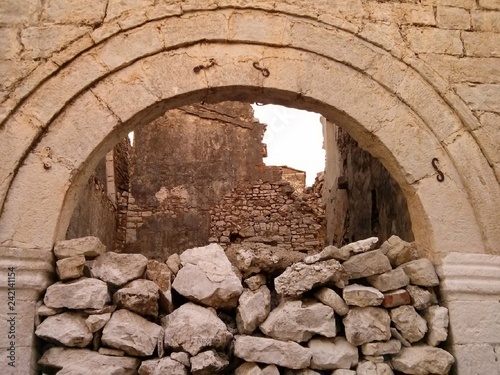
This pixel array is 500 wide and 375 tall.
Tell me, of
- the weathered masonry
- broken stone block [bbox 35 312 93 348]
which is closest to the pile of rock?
broken stone block [bbox 35 312 93 348]

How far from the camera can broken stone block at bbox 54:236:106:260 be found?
2.79m

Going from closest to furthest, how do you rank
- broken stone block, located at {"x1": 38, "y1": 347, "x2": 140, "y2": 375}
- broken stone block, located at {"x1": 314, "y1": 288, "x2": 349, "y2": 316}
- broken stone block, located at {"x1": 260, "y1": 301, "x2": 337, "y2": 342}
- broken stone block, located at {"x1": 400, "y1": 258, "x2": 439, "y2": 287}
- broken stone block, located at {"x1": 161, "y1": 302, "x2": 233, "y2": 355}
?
broken stone block, located at {"x1": 38, "y1": 347, "x2": 140, "y2": 375}
broken stone block, located at {"x1": 161, "y1": 302, "x2": 233, "y2": 355}
broken stone block, located at {"x1": 260, "y1": 301, "x2": 337, "y2": 342}
broken stone block, located at {"x1": 314, "y1": 288, "x2": 349, "y2": 316}
broken stone block, located at {"x1": 400, "y1": 258, "x2": 439, "y2": 287}

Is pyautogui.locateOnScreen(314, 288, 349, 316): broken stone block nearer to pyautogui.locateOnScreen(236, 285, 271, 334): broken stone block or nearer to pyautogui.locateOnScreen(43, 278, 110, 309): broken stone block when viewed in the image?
pyautogui.locateOnScreen(236, 285, 271, 334): broken stone block

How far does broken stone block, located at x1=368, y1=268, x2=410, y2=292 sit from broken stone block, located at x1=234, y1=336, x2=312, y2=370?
638 millimetres

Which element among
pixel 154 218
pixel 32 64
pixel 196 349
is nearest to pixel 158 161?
pixel 154 218

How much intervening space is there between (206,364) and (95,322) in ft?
2.18

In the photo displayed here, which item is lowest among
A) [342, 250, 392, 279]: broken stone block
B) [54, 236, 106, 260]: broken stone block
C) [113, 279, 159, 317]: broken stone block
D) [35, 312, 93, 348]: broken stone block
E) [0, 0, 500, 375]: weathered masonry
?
[35, 312, 93, 348]: broken stone block

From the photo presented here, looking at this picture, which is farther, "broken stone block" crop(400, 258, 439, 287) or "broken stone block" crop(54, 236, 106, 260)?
"broken stone block" crop(400, 258, 439, 287)

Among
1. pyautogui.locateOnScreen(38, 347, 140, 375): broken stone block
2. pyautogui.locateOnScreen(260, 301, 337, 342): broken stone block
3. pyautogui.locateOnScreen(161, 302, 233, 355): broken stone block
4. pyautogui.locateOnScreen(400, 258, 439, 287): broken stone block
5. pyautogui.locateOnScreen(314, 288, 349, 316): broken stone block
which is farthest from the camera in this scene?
pyautogui.locateOnScreen(400, 258, 439, 287): broken stone block

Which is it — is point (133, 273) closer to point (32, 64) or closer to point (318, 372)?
point (318, 372)

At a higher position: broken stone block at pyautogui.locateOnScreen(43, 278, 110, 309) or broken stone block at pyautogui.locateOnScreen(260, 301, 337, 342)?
broken stone block at pyautogui.locateOnScreen(43, 278, 110, 309)

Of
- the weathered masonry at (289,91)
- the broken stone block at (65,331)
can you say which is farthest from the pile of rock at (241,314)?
the weathered masonry at (289,91)

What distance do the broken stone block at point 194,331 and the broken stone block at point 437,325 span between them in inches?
48.6

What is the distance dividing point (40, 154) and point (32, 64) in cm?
62
